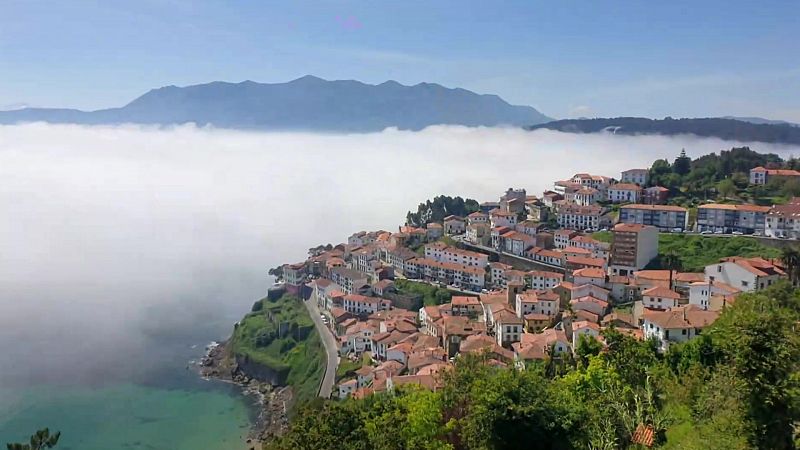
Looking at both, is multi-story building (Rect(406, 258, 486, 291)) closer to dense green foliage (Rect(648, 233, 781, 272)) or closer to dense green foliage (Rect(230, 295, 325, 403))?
dense green foliage (Rect(230, 295, 325, 403))

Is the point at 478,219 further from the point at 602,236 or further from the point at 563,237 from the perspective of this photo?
Result: the point at 602,236

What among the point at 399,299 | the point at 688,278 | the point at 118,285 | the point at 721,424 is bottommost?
the point at 118,285

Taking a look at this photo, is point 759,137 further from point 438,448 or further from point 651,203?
point 438,448

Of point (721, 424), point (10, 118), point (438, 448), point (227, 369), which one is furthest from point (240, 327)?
point (10, 118)

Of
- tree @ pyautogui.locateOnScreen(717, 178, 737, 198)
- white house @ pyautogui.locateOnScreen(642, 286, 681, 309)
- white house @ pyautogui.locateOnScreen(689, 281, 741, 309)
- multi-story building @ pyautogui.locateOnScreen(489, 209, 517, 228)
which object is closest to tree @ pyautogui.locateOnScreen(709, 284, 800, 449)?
white house @ pyautogui.locateOnScreen(689, 281, 741, 309)

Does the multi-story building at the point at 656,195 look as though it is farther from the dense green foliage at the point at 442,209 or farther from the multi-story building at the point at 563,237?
the dense green foliage at the point at 442,209

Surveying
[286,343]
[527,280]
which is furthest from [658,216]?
[286,343]
